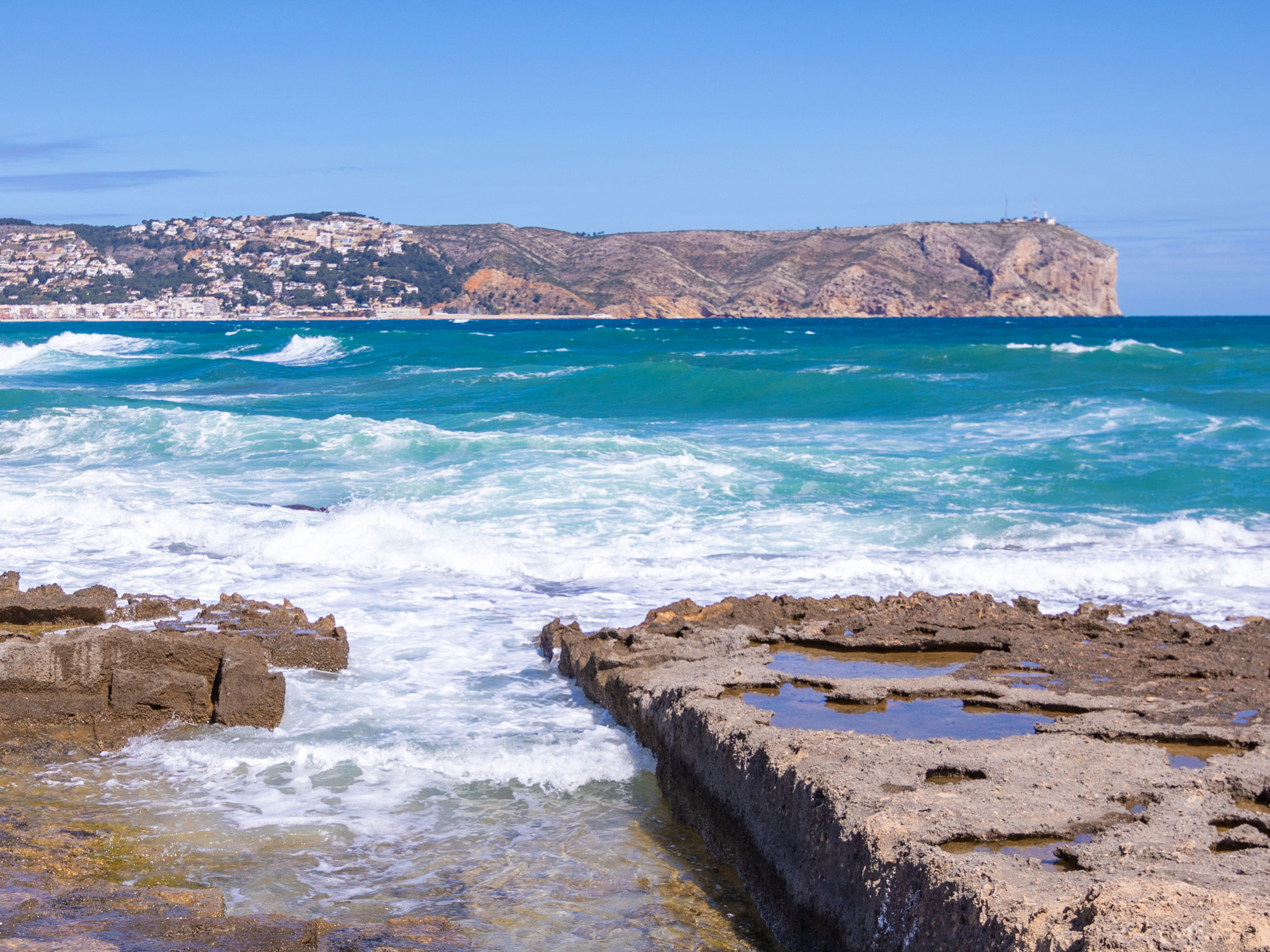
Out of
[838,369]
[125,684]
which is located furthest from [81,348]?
[125,684]

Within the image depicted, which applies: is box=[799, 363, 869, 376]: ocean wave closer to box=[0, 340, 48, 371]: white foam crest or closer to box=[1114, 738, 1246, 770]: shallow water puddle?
box=[1114, 738, 1246, 770]: shallow water puddle

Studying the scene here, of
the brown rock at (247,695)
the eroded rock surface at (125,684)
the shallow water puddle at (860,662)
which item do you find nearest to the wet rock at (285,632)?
the eroded rock surface at (125,684)

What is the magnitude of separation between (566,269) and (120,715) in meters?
129

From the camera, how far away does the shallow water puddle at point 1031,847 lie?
3.33 m

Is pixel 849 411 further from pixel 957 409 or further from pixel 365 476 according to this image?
→ pixel 365 476

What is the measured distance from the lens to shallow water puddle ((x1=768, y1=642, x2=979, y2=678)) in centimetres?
A: 576

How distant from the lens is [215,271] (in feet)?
417

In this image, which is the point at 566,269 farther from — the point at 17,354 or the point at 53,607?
the point at 53,607

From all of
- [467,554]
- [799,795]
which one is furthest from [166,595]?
[799,795]

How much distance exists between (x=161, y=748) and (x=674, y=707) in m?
2.60

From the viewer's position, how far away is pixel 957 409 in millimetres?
22656

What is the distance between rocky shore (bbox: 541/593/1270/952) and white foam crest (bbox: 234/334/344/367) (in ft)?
123

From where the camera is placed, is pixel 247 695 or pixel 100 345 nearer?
pixel 247 695

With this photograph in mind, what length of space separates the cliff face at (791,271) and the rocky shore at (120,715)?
11106cm
